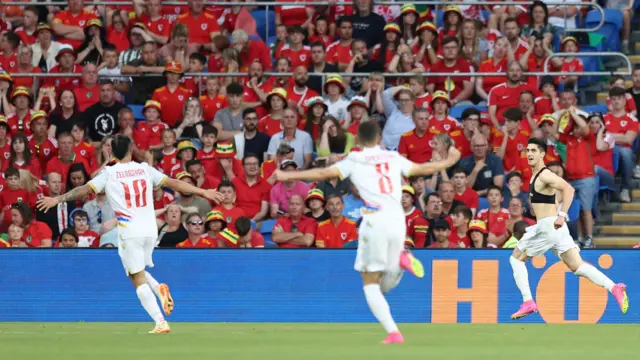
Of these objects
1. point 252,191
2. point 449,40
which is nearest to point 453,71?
point 449,40

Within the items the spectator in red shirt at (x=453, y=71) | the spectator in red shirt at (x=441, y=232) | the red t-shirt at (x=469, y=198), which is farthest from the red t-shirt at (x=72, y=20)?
the spectator in red shirt at (x=441, y=232)

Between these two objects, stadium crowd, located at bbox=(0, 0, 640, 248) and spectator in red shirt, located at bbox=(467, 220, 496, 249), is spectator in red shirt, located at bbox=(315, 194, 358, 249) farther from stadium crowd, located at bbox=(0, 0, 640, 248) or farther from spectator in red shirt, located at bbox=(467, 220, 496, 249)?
spectator in red shirt, located at bbox=(467, 220, 496, 249)

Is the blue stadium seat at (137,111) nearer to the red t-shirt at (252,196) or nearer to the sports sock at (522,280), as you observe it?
the red t-shirt at (252,196)

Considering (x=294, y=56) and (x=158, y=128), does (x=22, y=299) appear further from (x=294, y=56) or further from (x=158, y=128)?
(x=294, y=56)

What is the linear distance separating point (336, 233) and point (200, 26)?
5.79 m

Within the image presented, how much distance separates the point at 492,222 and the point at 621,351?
5997 millimetres

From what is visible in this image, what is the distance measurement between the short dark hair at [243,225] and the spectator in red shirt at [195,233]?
46 cm

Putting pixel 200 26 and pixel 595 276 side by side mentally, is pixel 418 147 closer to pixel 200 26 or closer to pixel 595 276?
pixel 200 26

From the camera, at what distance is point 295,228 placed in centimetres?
1798

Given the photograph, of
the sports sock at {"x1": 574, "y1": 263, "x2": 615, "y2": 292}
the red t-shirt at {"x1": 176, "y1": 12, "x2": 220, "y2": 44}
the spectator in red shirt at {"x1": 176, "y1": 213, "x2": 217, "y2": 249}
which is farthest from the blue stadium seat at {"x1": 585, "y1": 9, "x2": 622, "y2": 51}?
the spectator in red shirt at {"x1": 176, "y1": 213, "x2": 217, "y2": 249}

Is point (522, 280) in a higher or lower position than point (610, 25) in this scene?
lower

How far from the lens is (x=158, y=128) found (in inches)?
791

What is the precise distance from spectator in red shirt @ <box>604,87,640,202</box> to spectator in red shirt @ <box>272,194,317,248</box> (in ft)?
17.2

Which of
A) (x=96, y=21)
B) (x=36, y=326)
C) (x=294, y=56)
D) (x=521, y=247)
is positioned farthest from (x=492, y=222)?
(x=96, y=21)
